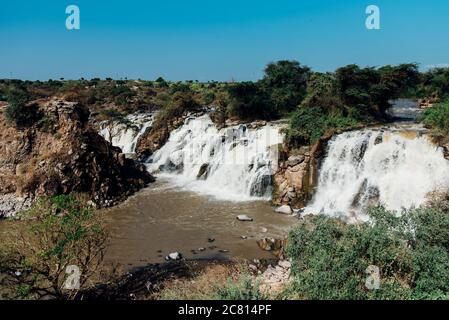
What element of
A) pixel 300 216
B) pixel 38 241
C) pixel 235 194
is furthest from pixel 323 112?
pixel 38 241

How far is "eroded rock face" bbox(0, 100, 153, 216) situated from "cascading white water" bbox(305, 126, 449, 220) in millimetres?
13632

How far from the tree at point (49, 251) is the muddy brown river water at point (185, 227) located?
416 cm

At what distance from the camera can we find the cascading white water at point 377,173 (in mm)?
22281

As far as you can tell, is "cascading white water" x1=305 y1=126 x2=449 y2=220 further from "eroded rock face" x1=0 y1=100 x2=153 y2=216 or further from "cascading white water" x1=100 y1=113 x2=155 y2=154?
"cascading white water" x1=100 y1=113 x2=155 y2=154

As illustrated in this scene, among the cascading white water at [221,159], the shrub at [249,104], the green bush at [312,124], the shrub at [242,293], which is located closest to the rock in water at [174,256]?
the shrub at [242,293]

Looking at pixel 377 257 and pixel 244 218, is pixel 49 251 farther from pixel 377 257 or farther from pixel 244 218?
pixel 244 218

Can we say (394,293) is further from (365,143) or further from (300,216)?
(365,143)

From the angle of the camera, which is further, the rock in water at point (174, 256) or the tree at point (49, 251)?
the rock in water at point (174, 256)

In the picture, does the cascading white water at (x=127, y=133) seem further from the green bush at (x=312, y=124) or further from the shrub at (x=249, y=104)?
the green bush at (x=312, y=124)

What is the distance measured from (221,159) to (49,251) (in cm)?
2098

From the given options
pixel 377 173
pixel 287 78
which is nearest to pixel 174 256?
pixel 377 173

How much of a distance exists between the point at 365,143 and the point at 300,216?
6.41 m

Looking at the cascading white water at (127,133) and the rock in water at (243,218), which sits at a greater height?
the cascading white water at (127,133)

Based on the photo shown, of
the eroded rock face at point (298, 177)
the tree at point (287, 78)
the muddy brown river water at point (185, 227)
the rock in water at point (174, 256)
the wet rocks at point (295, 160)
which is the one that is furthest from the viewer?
the tree at point (287, 78)
